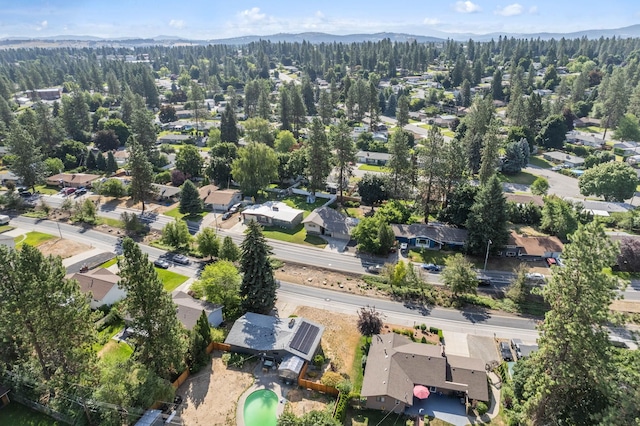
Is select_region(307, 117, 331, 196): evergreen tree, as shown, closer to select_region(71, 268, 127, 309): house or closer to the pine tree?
the pine tree

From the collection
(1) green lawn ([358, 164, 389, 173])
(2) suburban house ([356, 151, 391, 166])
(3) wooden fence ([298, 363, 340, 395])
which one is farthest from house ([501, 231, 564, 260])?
(2) suburban house ([356, 151, 391, 166])

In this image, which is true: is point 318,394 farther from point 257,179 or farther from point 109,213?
point 109,213

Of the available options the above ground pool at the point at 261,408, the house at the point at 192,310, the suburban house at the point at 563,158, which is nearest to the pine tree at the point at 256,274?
the house at the point at 192,310

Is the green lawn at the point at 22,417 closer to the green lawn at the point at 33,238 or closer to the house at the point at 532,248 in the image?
the green lawn at the point at 33,238

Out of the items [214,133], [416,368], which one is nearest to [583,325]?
[416,368]

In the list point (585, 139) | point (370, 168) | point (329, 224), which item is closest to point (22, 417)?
point (329, 224)

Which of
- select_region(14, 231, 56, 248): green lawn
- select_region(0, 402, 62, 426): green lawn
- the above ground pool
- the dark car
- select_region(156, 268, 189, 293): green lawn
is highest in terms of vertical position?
select_region(14, 231, 56, 248): green lawn

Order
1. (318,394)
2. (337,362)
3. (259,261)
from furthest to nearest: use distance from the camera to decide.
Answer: (259,261), (337,362), (318,394)

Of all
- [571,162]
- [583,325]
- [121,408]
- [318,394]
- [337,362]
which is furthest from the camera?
[571,162]
